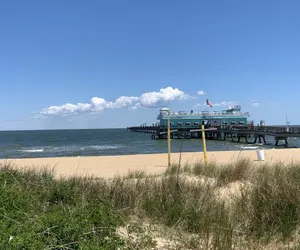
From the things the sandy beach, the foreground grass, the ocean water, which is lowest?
the ocean water

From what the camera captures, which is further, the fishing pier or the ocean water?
the fishing pier

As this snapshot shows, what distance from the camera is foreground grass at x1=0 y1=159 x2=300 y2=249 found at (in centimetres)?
377

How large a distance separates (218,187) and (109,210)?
3300 mm

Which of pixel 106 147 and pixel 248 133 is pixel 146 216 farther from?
pixel 248 133

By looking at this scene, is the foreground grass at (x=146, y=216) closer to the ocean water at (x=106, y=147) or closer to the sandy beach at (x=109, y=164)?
the sandy beach at (x=109, y=164)

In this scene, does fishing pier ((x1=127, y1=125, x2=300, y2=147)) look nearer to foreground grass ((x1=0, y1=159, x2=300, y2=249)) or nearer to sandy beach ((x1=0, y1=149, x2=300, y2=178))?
sandy beach ((x1=0, y1=149, x2=300, y2=178))

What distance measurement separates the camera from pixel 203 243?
4031 millimetres

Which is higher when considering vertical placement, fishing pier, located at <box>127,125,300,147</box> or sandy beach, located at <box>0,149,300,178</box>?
fishing pier, located at <box>127,125,300,147</box>

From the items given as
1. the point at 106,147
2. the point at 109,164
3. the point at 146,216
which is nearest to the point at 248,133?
the point at 106,147

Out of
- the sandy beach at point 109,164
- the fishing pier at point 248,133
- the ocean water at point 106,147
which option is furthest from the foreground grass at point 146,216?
the fishing pier at point 248,133

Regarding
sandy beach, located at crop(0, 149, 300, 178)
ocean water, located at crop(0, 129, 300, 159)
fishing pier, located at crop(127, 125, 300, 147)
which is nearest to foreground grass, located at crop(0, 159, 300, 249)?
sandy beach, located at crop(0, 149, 300, 178)

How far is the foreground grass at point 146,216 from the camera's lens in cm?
377

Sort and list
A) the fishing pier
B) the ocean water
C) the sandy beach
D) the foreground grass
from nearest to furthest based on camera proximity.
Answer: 1. the foreground grass
2. the sandy beach
3. the ocean water
4. the fishing pier

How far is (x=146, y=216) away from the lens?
5.17 meters
